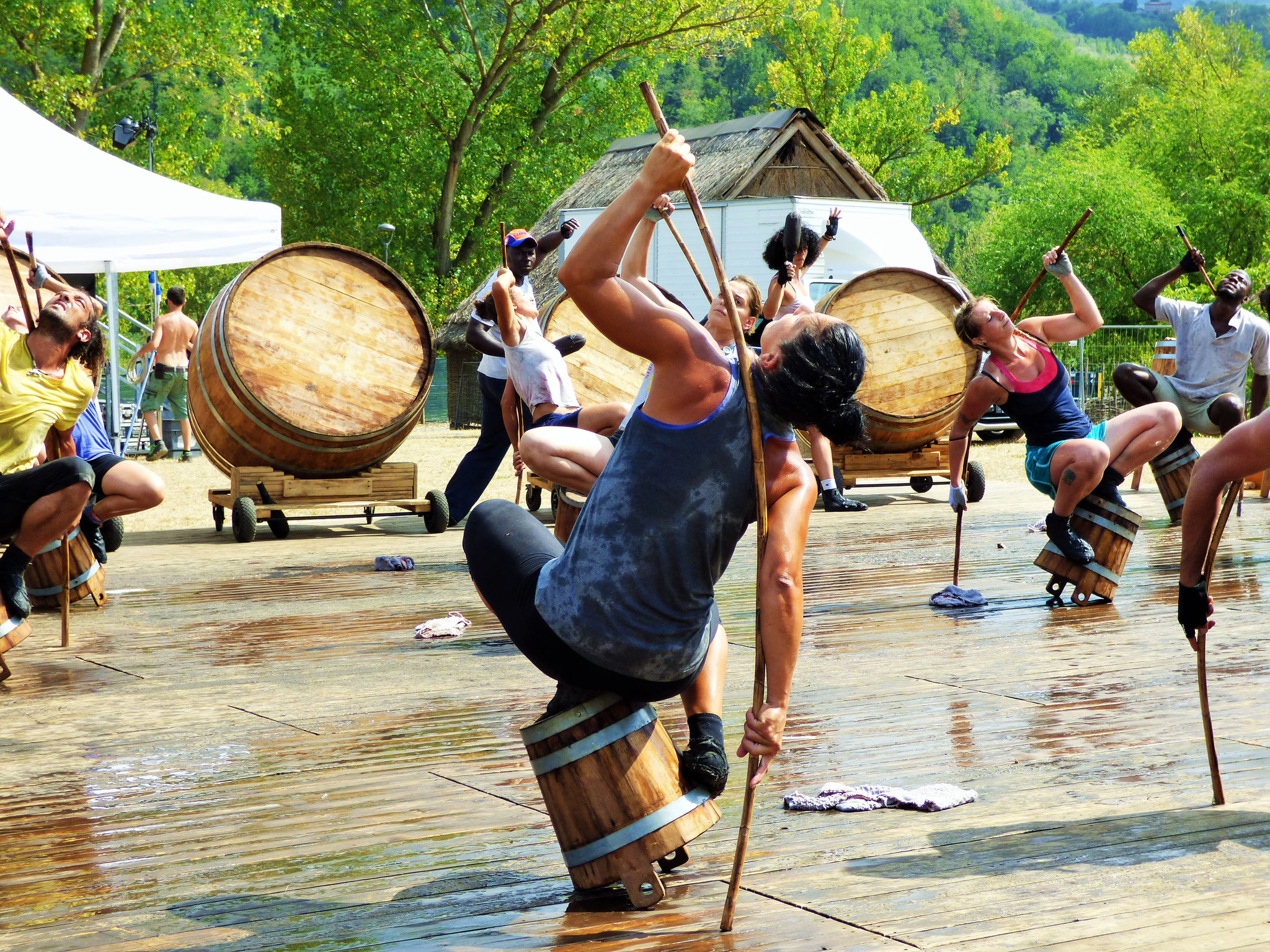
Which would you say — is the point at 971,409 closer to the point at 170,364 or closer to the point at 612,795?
the point at 612,795

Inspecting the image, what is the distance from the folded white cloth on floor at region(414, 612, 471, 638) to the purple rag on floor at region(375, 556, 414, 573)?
2.17 m

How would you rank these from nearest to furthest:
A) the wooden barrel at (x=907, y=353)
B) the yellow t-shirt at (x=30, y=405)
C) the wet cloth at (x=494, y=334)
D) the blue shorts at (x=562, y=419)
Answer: the yellow t-shirt at (x=30, y=405) < the blue shorts at (x=562, y=419) < the wet cloth at (x=494, y=334) < the wooden barrel at (x=907, y=353)

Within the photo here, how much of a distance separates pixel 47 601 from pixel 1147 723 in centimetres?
533

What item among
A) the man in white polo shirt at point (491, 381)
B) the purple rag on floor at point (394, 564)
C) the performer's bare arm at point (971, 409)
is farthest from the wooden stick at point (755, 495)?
the purple rag on floor at point (394, 564)

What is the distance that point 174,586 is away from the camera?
8.12m

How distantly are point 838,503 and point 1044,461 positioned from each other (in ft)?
12.6

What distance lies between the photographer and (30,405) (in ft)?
19.7

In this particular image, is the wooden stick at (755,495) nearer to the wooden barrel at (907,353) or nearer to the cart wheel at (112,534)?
the cart wheel at (112,534)

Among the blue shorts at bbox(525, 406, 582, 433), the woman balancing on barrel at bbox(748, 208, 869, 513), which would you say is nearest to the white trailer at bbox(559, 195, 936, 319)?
the woman balancing on barrel at bbox(748, 208, 869, 513)

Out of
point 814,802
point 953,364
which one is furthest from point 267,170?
point 814,802

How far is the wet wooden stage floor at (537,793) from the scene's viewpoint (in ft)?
9.87

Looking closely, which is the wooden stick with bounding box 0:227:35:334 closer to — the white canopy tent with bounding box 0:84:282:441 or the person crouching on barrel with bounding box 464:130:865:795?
the person crouching on barrel with bounding box 464:130:865:795

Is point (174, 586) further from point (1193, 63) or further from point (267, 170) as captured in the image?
point (1193, 63)

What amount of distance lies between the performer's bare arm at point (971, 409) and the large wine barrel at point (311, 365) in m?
4.27
